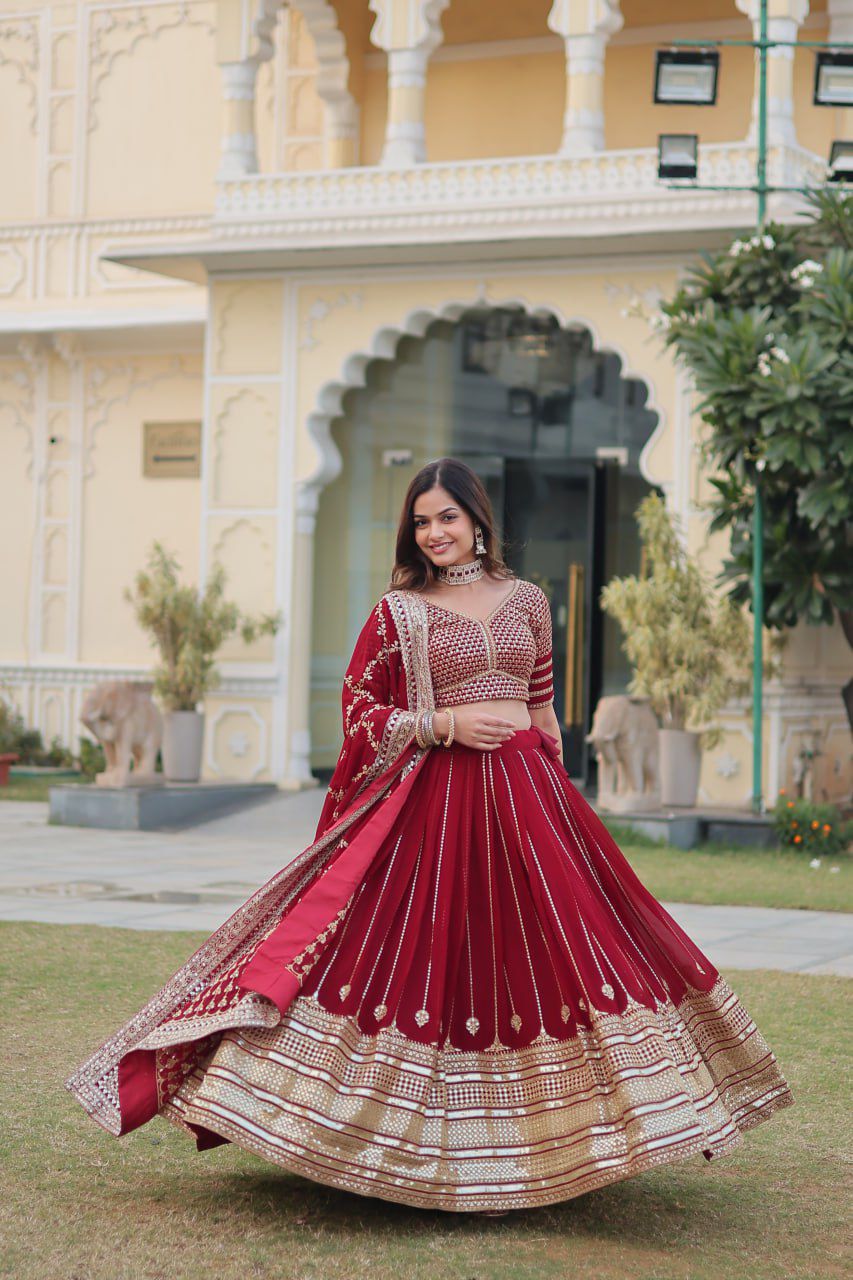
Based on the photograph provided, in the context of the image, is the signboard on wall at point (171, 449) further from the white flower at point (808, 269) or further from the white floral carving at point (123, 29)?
the white flower at point (808, 269)

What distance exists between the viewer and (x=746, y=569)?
10.2 metres

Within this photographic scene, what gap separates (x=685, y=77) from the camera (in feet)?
32.2

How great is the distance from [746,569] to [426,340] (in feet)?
11.0

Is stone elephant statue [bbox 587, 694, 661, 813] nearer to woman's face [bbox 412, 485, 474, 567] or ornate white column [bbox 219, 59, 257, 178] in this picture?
ornate white column [bbox 219, 59, 257, 178]

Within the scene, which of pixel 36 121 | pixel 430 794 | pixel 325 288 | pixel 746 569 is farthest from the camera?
pixel 36 121

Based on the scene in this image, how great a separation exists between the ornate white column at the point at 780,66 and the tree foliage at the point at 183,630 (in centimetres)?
452

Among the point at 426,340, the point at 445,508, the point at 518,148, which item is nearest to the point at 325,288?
the point at 426,340

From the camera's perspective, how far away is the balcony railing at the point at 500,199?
35.4 ft

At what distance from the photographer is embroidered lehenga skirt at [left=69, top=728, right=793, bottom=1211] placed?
330 centimetres

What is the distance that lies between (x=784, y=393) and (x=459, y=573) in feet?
19.2

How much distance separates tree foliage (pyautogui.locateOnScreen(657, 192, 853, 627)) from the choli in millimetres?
5753

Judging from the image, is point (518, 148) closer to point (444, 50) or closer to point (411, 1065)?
point (444, 50)

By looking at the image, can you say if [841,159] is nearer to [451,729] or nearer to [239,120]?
[239,120]

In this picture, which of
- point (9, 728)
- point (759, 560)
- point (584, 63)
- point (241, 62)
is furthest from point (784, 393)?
point (9, 728)
